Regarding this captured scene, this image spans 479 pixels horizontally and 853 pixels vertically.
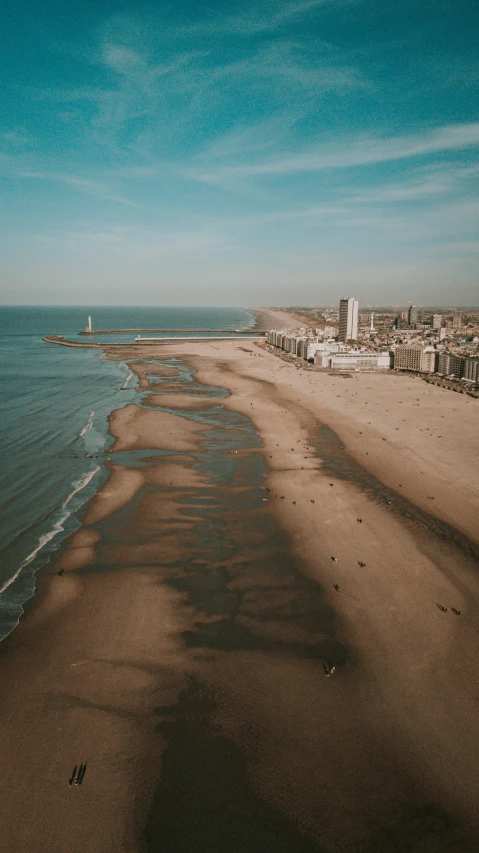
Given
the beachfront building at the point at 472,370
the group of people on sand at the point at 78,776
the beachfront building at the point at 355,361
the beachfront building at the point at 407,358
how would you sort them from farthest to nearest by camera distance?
the beachfront building at the point at 355,361
the beachfront building at the point at 407,358
the beachfront building at the point at 472,370
the group of people on sand at the point at 78,776

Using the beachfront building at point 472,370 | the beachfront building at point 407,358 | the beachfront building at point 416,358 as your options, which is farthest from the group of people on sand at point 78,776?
the beachfront building at point 407,358

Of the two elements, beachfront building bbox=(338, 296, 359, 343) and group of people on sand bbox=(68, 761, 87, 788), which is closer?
group of people on sand bbox=(68, 761, 87, 788)

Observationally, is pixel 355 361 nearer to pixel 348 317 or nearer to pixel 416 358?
pixel 416 358

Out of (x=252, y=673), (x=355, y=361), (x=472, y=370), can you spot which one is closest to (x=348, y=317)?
(x=355, y=361)

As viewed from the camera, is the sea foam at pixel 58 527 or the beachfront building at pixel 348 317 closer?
the sea foam at pixel 58 527

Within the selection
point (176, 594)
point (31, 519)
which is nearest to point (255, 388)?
point (31, 519)

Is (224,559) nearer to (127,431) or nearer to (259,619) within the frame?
(259,619)

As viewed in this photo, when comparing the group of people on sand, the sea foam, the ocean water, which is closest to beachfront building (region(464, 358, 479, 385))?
the ocean water

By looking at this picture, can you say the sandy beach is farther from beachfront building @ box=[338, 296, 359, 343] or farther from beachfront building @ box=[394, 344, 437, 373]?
beachfront building @ box=[338, 296, 359, 343]

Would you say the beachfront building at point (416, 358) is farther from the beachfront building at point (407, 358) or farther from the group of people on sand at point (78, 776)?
the group of people on sand at point (78, 776)
